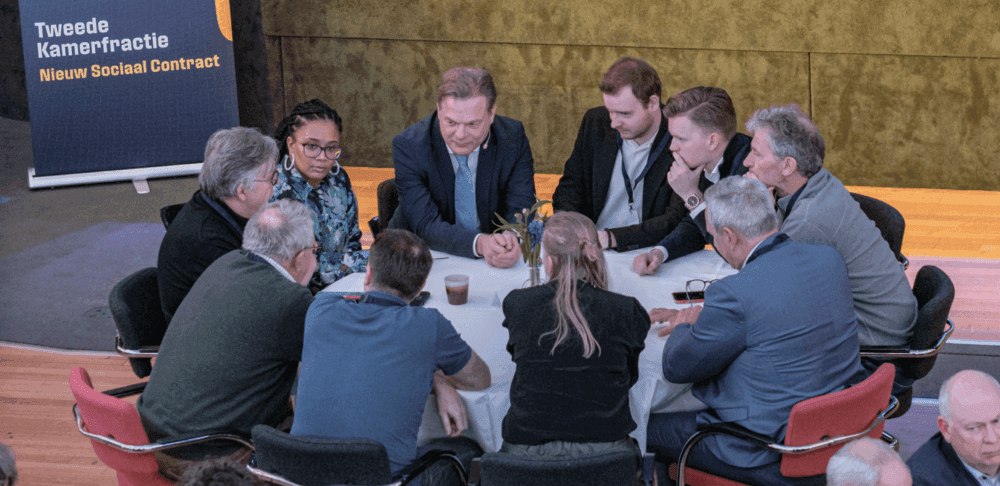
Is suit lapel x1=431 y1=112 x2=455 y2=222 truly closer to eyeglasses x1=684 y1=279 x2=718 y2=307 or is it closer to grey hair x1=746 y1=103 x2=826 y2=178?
eyeglasses x1=684 y1=279 x2=718 y2=307

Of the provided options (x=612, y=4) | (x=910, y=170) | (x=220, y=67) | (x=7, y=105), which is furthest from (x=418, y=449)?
(x=7, y=105)

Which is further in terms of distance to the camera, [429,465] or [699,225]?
[699,225]

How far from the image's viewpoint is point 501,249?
3.24m

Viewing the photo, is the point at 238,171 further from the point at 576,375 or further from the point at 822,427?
the point at 822,427

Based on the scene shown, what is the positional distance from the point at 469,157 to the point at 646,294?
3.71ft

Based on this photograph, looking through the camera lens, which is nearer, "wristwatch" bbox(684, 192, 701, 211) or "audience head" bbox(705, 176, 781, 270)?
"audience head" bbox(705, 176, 781, 270)

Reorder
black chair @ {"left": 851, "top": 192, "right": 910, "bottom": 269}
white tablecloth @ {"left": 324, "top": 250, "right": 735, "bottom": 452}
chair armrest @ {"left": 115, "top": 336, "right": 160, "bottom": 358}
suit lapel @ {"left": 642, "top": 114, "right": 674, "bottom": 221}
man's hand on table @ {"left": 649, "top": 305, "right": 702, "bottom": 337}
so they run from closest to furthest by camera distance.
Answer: white tablecloth @ {"left": 324, "top": 250, "right": 735, "bottom": 452}
man's hand on table @ {"left": 649, "top": 305, "right": 702, "bottom": 337}
chair armrest @ {"left": 115, "top": 336, "right": 160, "bottom": 358}
black chair @ {"left": 851, "top": 192, "right": 910, "bottom": 269}
suit lapel @ {"left": 642, "top": 114, "right": 674, "bottom": 221}

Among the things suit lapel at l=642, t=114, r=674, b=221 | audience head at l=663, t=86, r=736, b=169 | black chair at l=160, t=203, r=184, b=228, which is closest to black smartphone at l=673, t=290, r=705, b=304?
audience head at l=663, t=86, r=736, b=169

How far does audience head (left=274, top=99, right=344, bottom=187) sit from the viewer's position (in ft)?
11.8

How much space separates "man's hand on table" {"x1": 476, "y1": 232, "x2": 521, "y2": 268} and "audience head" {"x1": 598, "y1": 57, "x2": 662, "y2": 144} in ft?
2.57

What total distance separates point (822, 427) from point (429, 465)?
1.04m

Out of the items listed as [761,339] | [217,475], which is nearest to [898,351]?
[761,339]

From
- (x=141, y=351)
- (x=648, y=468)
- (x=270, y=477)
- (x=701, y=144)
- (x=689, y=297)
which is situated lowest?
(x=648, y=468)

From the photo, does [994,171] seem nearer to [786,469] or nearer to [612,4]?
[612,4]
